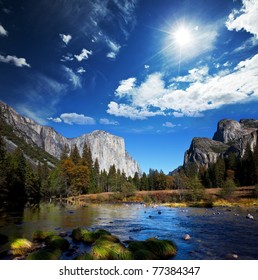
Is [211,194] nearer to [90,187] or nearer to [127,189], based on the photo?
[127,189]

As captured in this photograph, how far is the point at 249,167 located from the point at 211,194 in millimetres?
20436

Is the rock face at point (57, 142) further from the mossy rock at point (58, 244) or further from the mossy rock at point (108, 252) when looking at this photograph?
the mossy rock at point (108, 252)

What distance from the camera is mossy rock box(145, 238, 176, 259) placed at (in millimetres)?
9198

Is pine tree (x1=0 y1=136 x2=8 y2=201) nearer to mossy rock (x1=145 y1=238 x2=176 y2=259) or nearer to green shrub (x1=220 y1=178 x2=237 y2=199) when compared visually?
mossy rock (x1=145 y1=238 x2=176 y2=259)

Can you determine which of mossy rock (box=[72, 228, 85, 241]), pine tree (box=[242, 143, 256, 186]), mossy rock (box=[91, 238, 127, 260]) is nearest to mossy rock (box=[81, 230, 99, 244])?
mossy rock (box=[72, 228, 85, 241])

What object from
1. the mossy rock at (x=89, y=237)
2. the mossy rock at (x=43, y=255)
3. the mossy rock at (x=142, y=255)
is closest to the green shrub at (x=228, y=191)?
the mossy rock at (x=89, y=237)

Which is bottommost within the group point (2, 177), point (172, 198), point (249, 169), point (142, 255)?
point (142, 255)

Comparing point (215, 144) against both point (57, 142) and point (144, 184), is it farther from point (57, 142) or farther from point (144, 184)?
point (144, 184)

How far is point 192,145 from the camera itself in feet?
626

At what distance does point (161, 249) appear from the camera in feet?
30.6

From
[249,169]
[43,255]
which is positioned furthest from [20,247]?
[249,169]

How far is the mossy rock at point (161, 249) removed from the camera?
30.2ft
